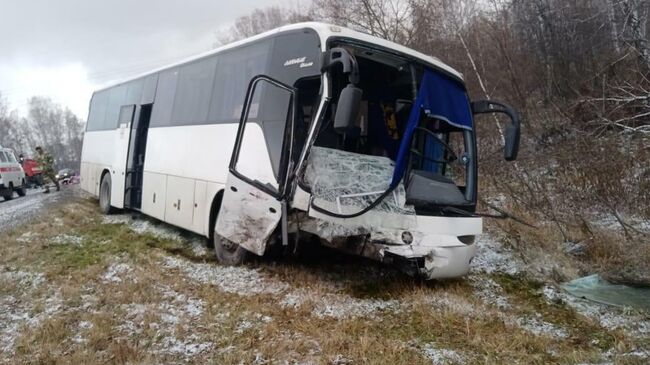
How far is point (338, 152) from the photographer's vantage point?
20.0 feet

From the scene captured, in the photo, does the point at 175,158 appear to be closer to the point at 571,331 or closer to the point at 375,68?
the point at 375,68

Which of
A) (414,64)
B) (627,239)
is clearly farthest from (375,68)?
(627,239)

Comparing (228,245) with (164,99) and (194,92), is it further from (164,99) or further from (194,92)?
(164,99)

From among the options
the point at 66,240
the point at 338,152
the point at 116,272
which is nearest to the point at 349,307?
the point at 338,152

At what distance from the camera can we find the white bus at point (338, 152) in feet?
18.4

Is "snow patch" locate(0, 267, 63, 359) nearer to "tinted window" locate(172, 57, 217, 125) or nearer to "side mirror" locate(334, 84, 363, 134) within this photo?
"tinted window" locate(172, 57, 217, 125)

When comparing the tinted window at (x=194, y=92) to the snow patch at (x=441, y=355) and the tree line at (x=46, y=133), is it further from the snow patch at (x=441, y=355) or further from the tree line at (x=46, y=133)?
the tree line at (x=46, y=133)

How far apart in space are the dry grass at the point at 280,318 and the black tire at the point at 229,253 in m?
0.18

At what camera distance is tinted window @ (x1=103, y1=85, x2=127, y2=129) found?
12314mm

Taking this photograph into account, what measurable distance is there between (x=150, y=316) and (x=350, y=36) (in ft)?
12.3

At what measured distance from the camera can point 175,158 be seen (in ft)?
29.3

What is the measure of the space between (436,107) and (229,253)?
3.53 m

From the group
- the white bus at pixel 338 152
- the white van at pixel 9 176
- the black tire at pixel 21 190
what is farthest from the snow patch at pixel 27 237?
the black tire at pixel 21 190

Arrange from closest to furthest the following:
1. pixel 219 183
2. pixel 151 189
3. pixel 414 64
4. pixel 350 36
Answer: pixel 350 36 → pixel 414 64 → pixel 219 183 → pixel 151 189
